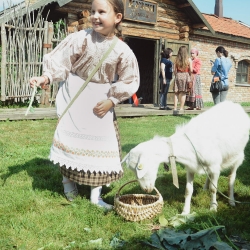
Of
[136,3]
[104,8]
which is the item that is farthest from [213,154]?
[136,3]

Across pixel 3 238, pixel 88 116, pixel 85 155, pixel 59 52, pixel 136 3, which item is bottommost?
pixel 3 238

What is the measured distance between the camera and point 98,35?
320 cm

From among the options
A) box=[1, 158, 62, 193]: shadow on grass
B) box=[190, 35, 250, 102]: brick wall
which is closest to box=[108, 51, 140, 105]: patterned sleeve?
box=[1, 158, 62, 193]: shadow on grass

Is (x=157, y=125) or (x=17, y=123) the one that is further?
(x=157, y=125)

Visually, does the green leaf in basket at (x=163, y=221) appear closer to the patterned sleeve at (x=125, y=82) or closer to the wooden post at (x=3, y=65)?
the patterned sleeve at (x=125, y=82)

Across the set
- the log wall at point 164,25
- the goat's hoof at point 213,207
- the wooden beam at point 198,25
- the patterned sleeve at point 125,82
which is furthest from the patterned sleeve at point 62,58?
the wooden beam at point 198,25

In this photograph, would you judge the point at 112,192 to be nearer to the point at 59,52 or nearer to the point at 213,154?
the point at 213,154

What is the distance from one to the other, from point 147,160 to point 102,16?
4.46 feet

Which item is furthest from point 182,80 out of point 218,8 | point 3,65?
point 218,8

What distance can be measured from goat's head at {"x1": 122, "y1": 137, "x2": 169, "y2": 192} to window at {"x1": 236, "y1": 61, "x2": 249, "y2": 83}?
56.3ft

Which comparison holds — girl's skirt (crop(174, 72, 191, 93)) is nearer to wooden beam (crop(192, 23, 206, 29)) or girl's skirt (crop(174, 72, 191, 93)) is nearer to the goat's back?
wooden beam (crop(192, 23, 206, 29))

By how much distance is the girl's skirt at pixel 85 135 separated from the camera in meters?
3.22

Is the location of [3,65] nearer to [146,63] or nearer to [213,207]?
[213,207]

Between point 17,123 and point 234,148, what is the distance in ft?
18.6
